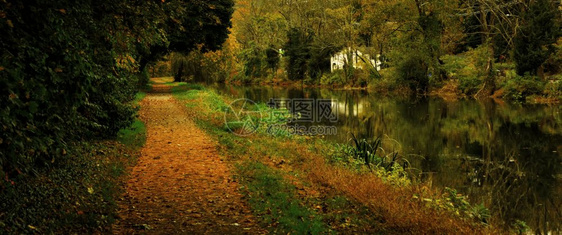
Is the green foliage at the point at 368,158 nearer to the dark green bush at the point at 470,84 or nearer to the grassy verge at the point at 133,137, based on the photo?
the grassy verge at the point at 133,137

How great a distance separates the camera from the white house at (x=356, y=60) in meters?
50.2

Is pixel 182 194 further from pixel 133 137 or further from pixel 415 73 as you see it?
pixel 415 73

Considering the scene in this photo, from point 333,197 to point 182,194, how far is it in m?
2.80

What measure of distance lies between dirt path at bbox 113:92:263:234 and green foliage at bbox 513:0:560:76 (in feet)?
93.3

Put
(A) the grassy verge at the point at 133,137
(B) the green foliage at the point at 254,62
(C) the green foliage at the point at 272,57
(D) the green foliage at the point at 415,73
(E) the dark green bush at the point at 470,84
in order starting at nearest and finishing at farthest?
(A) the grassy verge at the point at 133,137
(E) the dark green bush at the point at 470,84
(D) the green foliage at the point at 415,73
(C) the green foliage at the point at 272,57
(B) the green foliage at the point at 254,62

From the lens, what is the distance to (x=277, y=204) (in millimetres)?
7469

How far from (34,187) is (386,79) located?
133 feet

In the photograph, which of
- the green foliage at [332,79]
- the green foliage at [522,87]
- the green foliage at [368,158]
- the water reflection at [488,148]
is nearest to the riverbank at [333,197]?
the green foliage at [368,158]

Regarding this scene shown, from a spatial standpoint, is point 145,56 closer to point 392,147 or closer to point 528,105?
point 392,147

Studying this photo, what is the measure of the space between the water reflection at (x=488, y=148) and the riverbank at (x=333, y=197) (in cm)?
180

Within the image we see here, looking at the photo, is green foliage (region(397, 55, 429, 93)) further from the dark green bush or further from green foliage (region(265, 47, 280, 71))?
green foliage (region(265, 47, 280, 71))

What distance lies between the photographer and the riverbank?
687 centimetres

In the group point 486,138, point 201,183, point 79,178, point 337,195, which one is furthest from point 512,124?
point 79,178

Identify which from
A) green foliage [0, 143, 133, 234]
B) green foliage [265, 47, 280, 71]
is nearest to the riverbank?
green foliage [0, 143, 133, 234]
